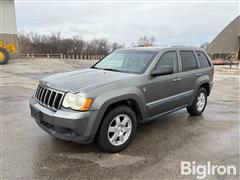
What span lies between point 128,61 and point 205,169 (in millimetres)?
2447

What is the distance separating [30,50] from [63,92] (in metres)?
48.5

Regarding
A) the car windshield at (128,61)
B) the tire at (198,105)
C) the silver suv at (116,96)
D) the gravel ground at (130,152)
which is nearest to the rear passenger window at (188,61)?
the silver suv at (116,96)

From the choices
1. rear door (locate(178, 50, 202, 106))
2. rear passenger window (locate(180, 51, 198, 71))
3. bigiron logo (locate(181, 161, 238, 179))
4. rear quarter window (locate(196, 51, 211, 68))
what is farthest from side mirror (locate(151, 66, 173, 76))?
rear quarter window (locate(196, 51, 211, 68))

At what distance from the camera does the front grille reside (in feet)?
9.91

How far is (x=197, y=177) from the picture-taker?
2.70 m

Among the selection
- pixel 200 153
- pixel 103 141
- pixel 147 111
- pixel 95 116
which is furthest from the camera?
pixel 147 111

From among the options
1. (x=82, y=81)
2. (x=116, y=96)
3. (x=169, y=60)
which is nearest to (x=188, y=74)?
(x=169, y=60)

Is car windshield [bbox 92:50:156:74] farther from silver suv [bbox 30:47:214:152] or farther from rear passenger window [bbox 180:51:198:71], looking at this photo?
rear passenger window [bbox 180:51:198:71]

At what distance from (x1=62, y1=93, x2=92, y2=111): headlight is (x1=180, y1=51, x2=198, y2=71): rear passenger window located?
259cm

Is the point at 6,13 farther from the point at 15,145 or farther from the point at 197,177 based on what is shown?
the point at 197,177

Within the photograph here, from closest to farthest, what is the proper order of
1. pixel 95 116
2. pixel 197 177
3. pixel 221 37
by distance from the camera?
pixel 197 177 < pixel 95 116 < pixel 221 37

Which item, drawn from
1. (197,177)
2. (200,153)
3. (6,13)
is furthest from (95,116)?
(6,13)

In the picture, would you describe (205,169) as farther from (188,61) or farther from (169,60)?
(188,61)

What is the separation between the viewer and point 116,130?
3.24 m
